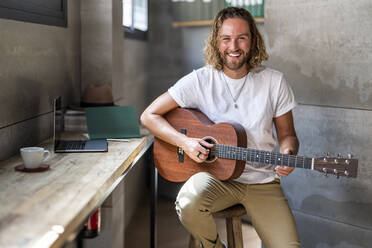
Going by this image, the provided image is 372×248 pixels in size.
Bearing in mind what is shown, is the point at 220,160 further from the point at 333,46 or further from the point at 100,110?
the point at 333,46

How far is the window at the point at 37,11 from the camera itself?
6.74 feet

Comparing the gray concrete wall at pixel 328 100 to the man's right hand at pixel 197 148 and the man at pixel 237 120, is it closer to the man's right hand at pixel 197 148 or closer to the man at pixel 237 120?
the man at pixel 237 120

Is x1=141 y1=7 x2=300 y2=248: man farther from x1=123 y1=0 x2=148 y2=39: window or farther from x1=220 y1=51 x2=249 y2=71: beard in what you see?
x1=123 y1=0 x2=148 y2=39: window

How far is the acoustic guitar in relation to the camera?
6.43ft

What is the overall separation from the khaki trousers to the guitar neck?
0.14 m

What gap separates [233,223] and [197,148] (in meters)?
0.40

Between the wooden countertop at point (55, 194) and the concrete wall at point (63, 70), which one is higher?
the concrete wall at point (63, 70)

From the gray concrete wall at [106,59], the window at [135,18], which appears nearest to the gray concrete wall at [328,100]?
the gray concrete wall at [106,59]

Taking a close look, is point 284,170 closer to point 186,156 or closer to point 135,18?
point 186,156

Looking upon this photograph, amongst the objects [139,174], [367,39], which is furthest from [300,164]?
[139,174]

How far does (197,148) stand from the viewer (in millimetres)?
2217

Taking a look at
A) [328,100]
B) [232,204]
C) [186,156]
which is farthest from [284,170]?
[328,100]

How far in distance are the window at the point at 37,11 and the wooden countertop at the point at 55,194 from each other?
0.68 metres

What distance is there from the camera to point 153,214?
2.71m
